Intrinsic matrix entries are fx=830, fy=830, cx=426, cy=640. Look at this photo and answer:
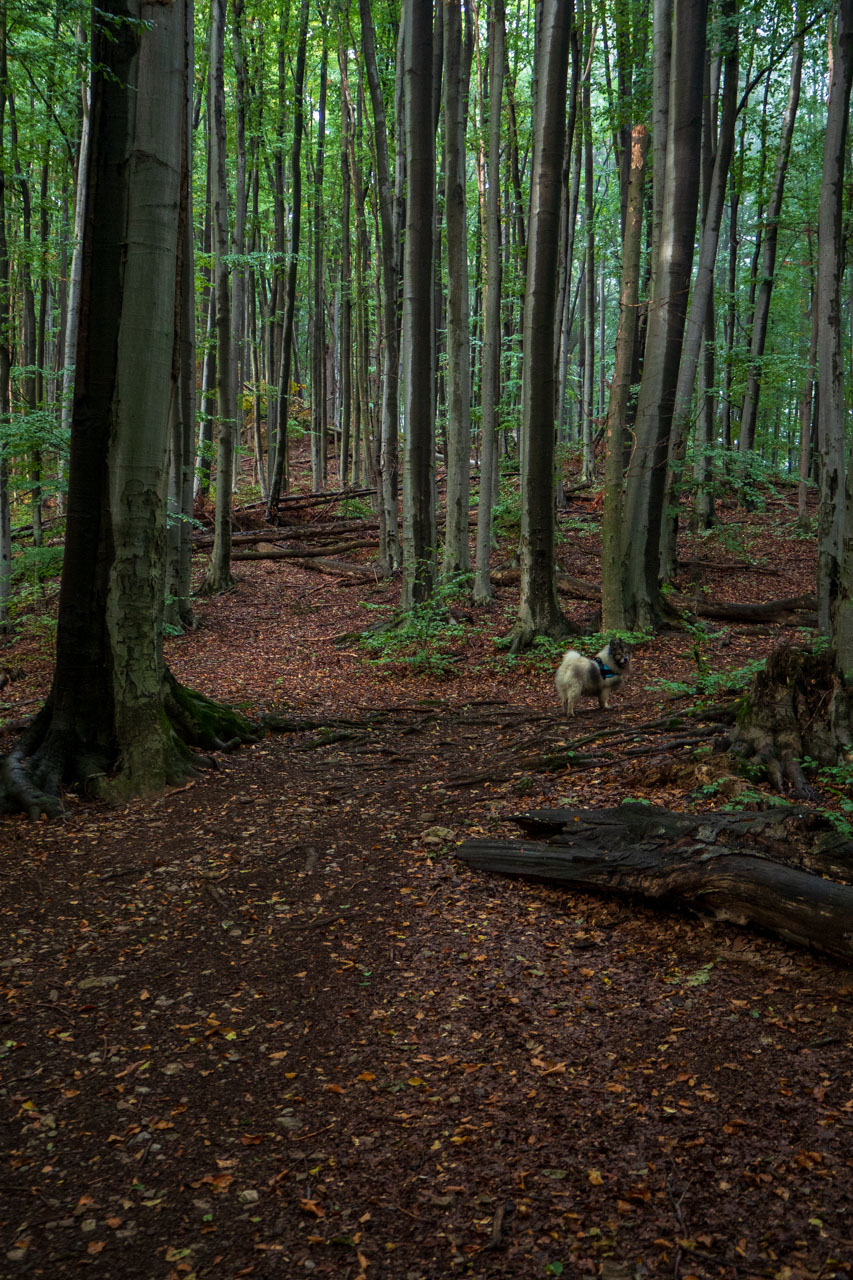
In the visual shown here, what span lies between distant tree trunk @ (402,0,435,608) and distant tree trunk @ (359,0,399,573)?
224 cm

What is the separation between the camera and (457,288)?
12.9m

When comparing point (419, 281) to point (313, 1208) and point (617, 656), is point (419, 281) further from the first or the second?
point (313, 1208)

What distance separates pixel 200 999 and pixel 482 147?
79.4 ft

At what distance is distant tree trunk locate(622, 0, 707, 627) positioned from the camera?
10438mm

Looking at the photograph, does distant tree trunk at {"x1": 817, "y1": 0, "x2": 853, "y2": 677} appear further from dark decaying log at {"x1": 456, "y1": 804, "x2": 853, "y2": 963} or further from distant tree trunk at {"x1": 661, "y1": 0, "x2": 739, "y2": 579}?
dark decaying log at {"x1": 456, "y1": 804, "x2": 853, "y2": 963}

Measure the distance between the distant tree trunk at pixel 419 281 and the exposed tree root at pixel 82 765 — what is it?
5.99 metres

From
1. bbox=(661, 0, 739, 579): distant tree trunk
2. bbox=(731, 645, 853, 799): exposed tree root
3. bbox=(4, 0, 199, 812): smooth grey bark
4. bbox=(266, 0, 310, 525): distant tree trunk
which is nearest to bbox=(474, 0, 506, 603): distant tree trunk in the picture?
bbox=(661, 0, 739, 579): distant tree trunk

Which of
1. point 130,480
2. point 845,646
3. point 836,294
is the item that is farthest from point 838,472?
point 130,480

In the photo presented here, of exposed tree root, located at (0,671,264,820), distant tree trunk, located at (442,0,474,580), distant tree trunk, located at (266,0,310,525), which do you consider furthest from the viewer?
distant tree trunk, located at (266,0,310,525)

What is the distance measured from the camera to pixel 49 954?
4.23 metres

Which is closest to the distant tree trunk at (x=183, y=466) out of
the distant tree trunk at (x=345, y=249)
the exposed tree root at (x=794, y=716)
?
the exposed tree root at (x=794, y=716)

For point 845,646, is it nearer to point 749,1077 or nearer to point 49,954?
point 749,1077

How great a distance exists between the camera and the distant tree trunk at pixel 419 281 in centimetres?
1102

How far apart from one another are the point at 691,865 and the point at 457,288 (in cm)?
1091
